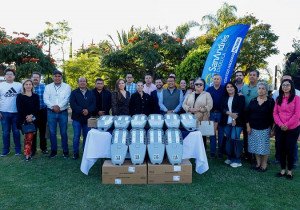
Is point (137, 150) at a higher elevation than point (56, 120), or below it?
below

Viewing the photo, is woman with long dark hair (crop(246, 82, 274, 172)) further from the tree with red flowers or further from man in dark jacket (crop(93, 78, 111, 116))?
the tree with red flowers

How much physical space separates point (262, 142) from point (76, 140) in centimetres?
331

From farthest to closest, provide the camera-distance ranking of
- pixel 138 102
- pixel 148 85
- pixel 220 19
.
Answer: pixel 220 19 → pixel 148 85 → pixel 138 102

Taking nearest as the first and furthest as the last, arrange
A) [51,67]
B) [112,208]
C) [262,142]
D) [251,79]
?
[112,208] < [262,142] < [251,79] < [51,67]

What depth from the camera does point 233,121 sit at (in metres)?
5.17

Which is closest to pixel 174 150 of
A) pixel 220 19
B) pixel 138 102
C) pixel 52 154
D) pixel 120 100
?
pixel 138 102

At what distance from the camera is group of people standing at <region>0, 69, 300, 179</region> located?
4.88m

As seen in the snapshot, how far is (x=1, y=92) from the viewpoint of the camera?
230 inches

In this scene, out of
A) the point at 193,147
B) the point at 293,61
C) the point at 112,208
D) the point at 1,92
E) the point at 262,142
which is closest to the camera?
the point at 112,208

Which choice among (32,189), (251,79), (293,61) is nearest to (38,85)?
(32,189)

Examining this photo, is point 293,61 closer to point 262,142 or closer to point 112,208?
point 262,142

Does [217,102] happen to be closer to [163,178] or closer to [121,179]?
[163,178]

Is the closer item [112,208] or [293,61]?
[112,208]

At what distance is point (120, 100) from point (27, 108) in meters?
1.74
